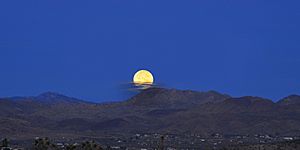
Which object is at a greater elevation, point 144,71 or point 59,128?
point 144,71

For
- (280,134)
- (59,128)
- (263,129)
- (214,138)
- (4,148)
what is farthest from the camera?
(59,128)

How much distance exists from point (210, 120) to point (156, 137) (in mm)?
38082

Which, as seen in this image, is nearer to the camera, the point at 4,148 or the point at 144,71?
the point at 4,148

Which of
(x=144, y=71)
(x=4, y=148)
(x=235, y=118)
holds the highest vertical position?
(x=144, y=71)

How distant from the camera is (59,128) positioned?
186625 millimetres

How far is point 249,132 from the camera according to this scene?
172 meters

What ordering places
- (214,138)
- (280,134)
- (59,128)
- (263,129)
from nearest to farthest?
(214,138) → (280,134) → (263,129) → (59,128)

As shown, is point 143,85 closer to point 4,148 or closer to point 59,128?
point 59,128

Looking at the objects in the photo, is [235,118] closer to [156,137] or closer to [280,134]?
[280,134]

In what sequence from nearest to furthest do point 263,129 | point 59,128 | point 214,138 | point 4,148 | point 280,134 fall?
point 4,148
point 214,138
point 280,134
point 263,129
point 59,128

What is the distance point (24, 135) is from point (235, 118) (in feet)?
187

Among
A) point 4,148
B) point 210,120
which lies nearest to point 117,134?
point 210,120

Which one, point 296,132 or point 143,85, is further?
point 143,85

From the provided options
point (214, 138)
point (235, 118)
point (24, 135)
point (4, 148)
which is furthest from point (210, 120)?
point (4, 148)
